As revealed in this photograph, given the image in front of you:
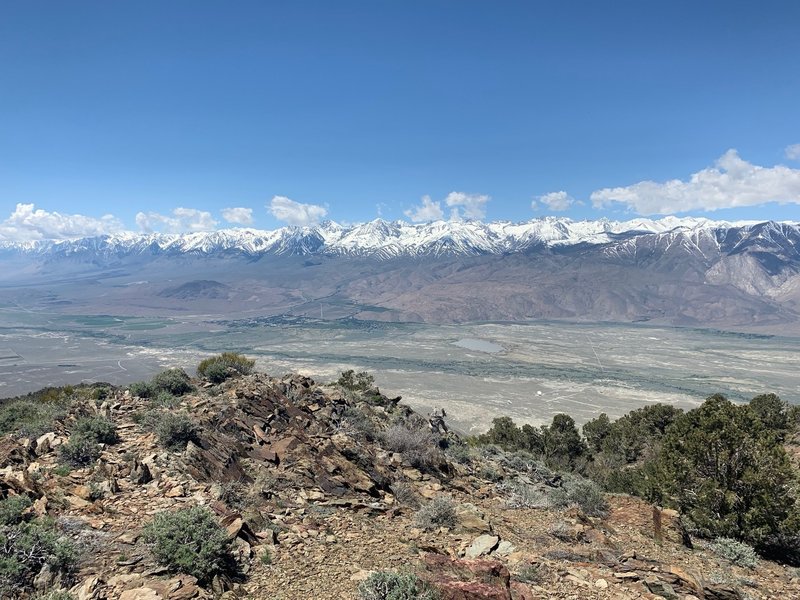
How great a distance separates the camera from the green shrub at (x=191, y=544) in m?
7.10

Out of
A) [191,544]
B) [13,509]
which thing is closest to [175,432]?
[13,509]

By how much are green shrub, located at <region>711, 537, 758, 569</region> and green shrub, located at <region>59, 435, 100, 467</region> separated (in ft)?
53.0

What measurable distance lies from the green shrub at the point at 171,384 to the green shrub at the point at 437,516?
1643cm

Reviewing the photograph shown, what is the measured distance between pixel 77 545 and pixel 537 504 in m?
12.3

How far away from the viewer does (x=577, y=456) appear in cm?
3406

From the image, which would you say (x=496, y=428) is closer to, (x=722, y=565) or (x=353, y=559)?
(x=722, y=565)

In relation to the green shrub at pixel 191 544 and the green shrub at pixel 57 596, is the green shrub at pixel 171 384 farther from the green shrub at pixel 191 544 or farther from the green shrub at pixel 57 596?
the green shrub at pixel 57 596

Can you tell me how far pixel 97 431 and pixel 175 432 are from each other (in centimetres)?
211

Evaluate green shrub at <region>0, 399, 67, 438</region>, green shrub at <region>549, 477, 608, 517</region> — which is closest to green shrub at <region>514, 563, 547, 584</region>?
green shrub at <region>549, 477, 608, 517</region>

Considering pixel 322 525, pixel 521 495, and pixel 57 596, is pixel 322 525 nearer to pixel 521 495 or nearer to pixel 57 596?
pixel 57 596

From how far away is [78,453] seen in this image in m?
12.0

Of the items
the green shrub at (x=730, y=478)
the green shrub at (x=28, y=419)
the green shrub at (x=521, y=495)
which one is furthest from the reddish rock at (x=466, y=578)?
the green shrub at (x=28, y=419)

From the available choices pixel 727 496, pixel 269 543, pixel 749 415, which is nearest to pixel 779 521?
pixel 727 496

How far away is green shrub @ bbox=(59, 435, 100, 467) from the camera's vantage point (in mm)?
11797
